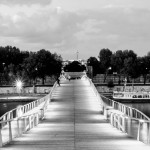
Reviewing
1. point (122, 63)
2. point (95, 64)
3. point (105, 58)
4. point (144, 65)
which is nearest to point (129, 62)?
point (144, 65)

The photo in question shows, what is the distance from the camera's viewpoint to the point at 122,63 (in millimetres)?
144625

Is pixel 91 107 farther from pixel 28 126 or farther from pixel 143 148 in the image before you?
pixel 143 148

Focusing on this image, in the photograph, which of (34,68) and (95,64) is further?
(95,64)

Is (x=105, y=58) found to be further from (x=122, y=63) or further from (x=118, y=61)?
(x=122, y=63)

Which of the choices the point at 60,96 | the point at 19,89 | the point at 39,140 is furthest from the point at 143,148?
the point at 19,89

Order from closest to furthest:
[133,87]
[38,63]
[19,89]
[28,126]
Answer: [28,126] → [19,89] → [133,87] → [38,63]

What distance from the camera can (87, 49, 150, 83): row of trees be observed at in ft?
442

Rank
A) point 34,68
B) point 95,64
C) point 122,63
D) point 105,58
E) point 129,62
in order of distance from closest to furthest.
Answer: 1. point 34,68
2. point 129,62
3. point 122,63
4. point 105,58
5. point 95,64

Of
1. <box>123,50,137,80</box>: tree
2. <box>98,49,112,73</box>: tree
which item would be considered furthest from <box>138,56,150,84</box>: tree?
<box>98,49,112,73</box>: tree

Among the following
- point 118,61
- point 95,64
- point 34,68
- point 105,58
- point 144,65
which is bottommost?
point 34,68

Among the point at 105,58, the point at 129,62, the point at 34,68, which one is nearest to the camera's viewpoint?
the point at 34,68

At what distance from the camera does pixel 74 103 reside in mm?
42594

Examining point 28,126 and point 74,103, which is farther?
point 74,103

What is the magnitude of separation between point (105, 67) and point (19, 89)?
192ft
